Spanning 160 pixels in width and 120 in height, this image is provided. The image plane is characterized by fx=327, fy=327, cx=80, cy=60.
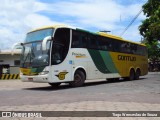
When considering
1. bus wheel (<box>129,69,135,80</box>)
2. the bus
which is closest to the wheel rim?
the bus

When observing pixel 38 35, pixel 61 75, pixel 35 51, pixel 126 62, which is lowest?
pixel 61 75

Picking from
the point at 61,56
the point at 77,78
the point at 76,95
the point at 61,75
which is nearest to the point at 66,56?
the point at 61,56

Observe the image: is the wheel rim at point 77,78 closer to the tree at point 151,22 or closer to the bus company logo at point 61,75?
the bus company logo at point 61,75

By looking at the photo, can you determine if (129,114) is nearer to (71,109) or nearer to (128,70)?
(71,109)

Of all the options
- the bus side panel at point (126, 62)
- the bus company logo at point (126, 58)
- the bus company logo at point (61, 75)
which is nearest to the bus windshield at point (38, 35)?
the bus company logo at point (61, 75)

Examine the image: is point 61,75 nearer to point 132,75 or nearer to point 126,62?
point 126,62

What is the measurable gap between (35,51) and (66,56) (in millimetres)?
1626

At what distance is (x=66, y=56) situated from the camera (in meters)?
17.0

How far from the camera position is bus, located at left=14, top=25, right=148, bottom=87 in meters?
16.1

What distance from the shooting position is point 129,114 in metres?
8.19

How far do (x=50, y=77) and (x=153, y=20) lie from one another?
63.4 feet

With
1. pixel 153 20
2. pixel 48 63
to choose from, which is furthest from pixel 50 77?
A: pixel 153 20

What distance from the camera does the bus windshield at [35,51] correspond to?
635 inches

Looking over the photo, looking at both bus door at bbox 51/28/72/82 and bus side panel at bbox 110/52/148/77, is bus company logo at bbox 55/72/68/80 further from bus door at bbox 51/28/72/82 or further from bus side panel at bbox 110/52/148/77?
bus side panel at bbox 110/52/148/77
